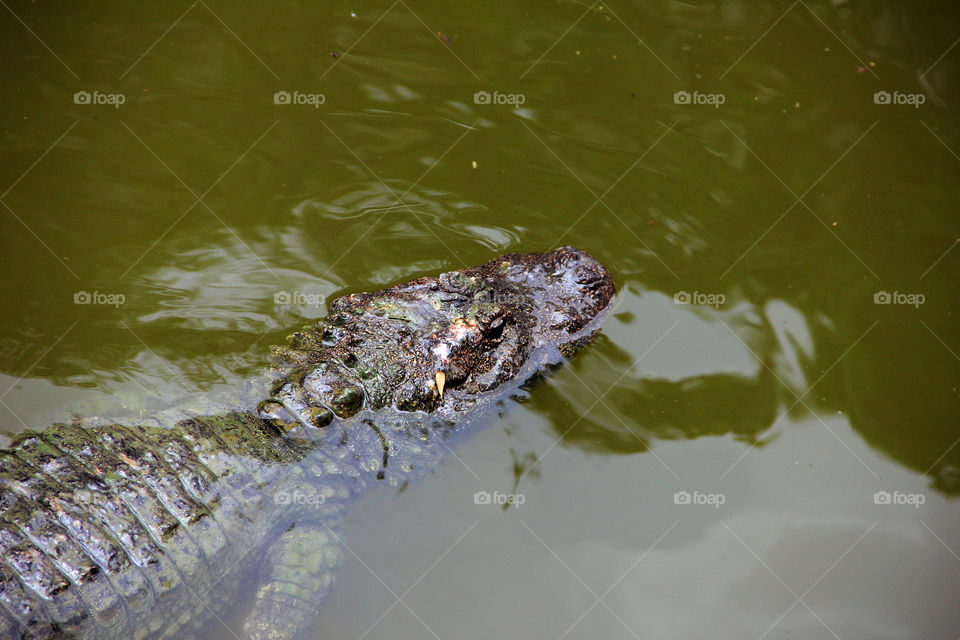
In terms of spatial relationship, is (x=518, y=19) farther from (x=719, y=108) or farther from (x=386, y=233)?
(x=386, y=233)

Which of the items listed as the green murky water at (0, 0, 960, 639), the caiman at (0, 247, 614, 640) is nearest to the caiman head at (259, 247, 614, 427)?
the caiman at (0, 247, 614, 640)

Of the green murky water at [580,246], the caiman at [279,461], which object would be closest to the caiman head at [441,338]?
the caiman at [279,461]

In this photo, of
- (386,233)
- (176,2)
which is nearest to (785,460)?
(386,233)

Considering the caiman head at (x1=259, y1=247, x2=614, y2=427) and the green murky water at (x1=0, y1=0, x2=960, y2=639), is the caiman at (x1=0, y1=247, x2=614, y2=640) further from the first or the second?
the green murky water at (x1=0, y1=0, x2=960, y2=639)

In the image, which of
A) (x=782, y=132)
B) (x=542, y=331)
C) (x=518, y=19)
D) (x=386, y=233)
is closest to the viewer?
(x=542, y=331)

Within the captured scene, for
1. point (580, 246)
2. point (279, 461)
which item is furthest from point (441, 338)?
point (580, 246)

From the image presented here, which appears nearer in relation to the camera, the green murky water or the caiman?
the caiman
